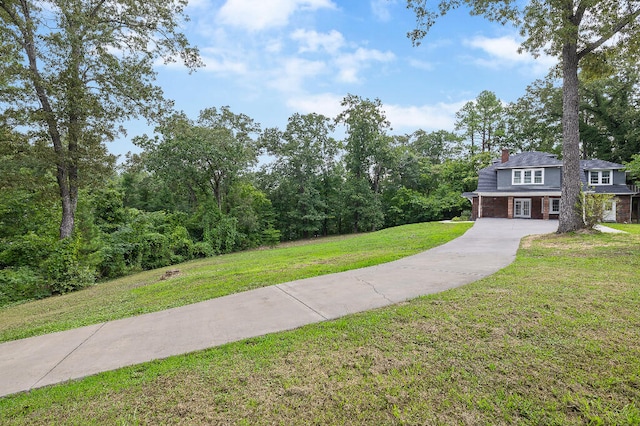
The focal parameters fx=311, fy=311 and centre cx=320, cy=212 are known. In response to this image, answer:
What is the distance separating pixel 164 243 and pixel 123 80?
8670mm

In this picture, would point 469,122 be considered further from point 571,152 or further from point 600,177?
point 571,152

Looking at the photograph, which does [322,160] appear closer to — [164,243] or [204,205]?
[204,205]

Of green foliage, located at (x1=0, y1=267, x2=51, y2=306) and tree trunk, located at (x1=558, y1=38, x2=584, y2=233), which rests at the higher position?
tree trunk, located at (x1=558, y1=38, x2=584, y2=233)

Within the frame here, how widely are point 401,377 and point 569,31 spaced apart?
12.1 metres

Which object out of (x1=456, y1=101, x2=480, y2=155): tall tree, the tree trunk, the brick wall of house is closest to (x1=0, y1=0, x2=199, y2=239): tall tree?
the tree trunk

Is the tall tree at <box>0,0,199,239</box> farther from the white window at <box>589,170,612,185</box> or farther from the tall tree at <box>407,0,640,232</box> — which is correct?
the white window at <box>589,170,612,185</box>

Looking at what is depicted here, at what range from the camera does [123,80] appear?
10.8 metres

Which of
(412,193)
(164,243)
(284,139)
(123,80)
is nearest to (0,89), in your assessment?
(123,80)

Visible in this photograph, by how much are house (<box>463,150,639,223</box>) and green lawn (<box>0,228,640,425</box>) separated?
70.5 ft

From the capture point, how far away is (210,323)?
3.84 m

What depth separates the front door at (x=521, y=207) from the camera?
901 inches

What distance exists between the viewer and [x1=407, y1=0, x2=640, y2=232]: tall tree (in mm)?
9812

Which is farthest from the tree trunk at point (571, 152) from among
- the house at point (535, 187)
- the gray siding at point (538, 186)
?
the gray siding at point (538, 186)

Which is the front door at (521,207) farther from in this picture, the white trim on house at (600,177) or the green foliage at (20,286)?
the green foliage at (20,286)
